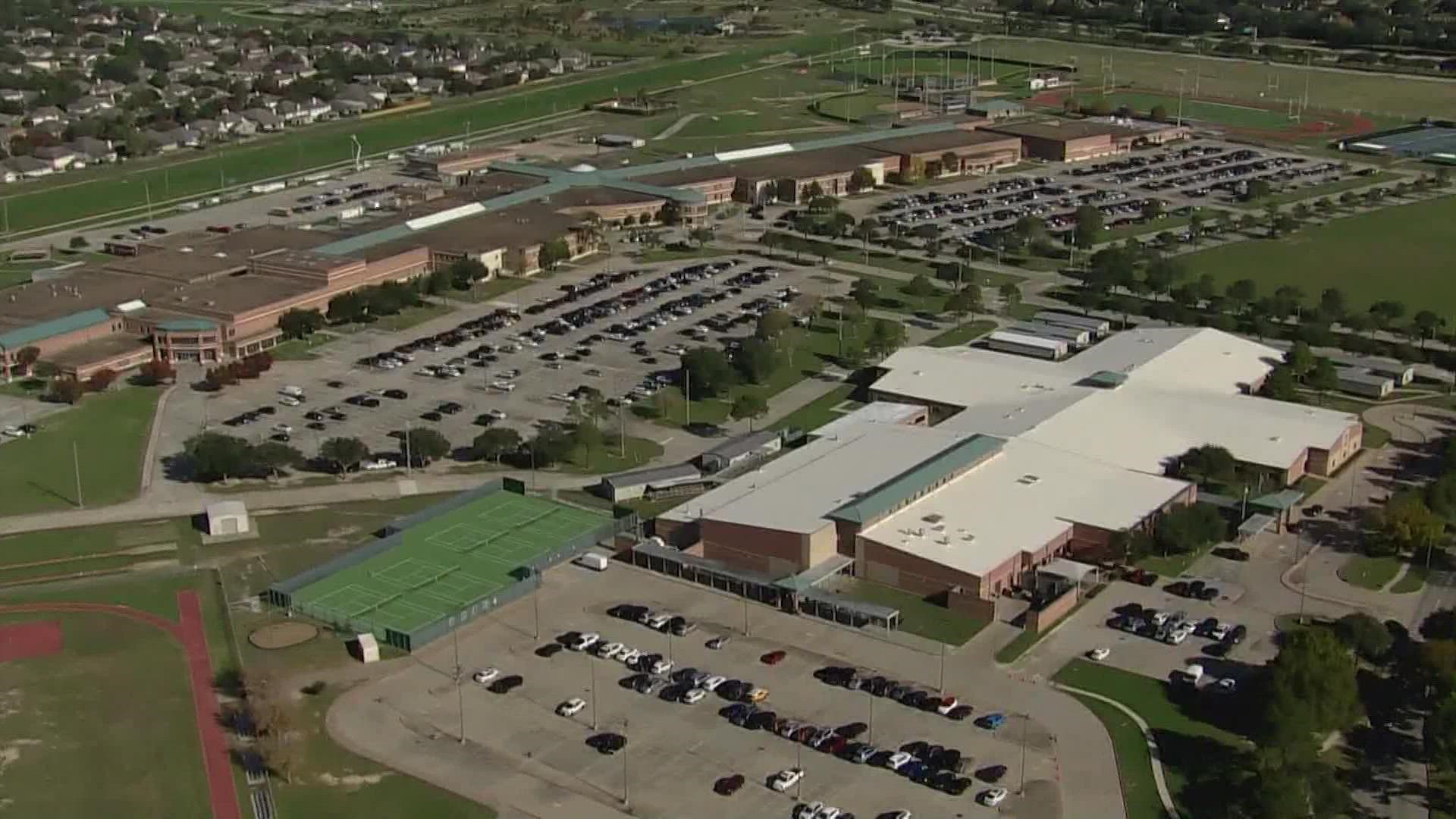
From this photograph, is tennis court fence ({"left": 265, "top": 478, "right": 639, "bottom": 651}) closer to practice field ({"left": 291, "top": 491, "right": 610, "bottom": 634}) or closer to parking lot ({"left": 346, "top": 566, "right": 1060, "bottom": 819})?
practice field ({"left": 291, "top": 491, "right": 610, "bottom": 634})

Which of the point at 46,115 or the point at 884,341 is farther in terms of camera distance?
the point at 46,115

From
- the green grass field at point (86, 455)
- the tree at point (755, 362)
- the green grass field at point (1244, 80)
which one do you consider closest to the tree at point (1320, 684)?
the tree at point (755, 362)

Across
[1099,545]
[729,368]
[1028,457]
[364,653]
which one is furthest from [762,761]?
[729,368]

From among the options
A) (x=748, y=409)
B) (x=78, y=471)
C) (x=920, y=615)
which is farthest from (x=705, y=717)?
(x=78, y=471)

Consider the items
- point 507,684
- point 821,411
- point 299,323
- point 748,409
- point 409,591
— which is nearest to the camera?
point 507,684

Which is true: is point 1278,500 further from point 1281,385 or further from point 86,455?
point 86,455
